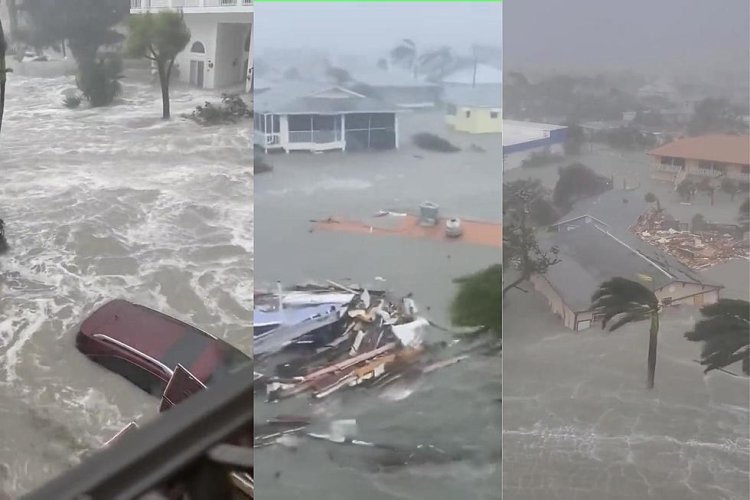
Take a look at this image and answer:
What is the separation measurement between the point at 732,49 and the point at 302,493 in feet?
4.41

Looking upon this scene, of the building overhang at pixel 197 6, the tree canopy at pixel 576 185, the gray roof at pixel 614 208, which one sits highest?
the building overhang at pixel 197 6

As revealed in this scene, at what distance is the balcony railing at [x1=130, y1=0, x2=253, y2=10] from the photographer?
1.51 meters

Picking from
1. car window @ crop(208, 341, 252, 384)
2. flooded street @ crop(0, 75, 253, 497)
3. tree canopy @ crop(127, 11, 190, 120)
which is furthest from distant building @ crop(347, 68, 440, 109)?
car window @ crop(208, 341, 252, 384)

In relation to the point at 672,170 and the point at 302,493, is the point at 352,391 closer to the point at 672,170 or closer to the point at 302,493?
the point at 302,493

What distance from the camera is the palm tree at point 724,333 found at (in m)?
1.53

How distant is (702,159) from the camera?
59.0 inches

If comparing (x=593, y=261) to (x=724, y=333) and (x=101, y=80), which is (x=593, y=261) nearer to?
(x=724, y=333)

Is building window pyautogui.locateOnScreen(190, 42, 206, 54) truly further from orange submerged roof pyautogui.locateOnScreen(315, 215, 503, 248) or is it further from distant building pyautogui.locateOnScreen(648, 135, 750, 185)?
distant building pyautogui.locateOnScreen(648, 135, 750, 185)

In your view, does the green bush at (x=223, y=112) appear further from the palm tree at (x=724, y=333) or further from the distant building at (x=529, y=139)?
the palm tree at (x=724, y=333)

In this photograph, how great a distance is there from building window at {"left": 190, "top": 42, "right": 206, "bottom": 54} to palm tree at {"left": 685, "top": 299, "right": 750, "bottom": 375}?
123 centimetres

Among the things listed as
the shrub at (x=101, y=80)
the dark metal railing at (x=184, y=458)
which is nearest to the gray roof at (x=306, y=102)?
the shrub at (x=101, y=80)

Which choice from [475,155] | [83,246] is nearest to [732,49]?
[475,155]

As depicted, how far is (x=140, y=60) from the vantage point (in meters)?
1.53

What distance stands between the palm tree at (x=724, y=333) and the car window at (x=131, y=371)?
118 cm
